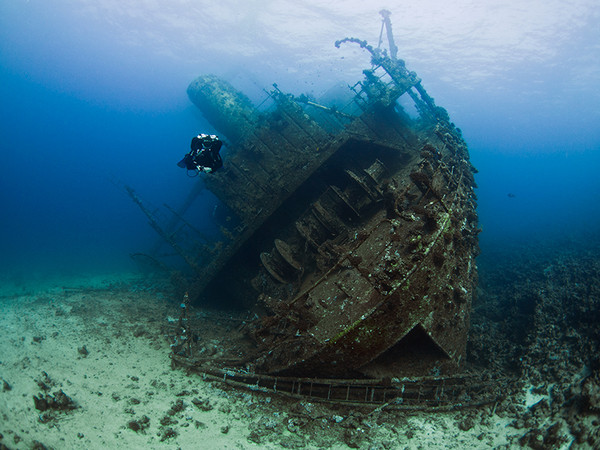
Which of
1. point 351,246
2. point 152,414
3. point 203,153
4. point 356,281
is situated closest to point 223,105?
point 203,153

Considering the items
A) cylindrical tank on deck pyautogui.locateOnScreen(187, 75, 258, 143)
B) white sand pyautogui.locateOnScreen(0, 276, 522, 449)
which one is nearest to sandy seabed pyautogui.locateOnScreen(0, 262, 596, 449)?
white sand pyautogui.locateOnScreen(0, 276, 522, 449)

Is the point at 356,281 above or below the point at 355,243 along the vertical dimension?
below

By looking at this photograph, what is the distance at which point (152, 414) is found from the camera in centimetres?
449

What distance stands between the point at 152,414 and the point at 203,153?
5675 millimetres

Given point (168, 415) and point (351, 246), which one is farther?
point (351, 246)

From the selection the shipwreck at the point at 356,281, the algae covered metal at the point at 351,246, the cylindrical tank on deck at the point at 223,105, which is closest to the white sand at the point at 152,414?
the shipwreck at the point at 356,281

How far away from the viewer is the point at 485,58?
3625 centimetres

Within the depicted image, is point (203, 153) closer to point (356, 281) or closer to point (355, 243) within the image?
point (355, 243)

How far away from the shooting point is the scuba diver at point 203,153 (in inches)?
290

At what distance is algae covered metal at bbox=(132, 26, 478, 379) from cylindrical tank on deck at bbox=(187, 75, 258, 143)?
1.32 feet

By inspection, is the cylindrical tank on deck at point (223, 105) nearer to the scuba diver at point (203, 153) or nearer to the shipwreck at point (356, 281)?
the shipwreck at point (356, 281)

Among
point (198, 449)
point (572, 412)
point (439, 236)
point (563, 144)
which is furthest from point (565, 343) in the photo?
point (563, 144)

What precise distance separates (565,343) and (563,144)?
138144 mm

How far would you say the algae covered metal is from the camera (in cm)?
459
